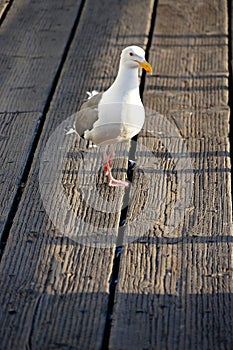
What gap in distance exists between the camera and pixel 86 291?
217cm

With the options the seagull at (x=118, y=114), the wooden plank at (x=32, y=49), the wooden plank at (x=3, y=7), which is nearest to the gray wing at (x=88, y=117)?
the seagull at (x=118, y=114)

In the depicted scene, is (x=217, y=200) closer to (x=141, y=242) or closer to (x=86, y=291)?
(x=141, y=242)

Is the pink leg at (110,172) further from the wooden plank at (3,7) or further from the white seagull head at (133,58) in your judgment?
the wooden plank at (3,7)

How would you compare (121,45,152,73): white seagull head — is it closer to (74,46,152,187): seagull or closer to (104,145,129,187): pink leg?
(74,46,152,187): seagull

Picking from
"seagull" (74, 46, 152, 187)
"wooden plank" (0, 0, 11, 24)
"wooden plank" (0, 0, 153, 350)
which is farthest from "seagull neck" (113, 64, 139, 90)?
"wooden plank" (0, 0, 11, 24)

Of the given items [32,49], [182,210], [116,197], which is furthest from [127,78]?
[32,49]

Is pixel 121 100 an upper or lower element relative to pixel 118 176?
upper

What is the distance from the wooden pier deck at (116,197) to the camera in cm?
205

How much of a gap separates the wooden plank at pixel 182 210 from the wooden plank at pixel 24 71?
53cm

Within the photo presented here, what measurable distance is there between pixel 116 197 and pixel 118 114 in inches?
13.5

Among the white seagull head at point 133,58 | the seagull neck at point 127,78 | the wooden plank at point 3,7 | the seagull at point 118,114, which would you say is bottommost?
the wooden plank at point 3,7

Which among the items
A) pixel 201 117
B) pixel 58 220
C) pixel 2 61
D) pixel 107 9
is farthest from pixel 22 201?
pixel 107 9

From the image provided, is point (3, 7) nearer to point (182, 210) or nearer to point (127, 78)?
point (127, 78)

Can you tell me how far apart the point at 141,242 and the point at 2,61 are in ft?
5.59
